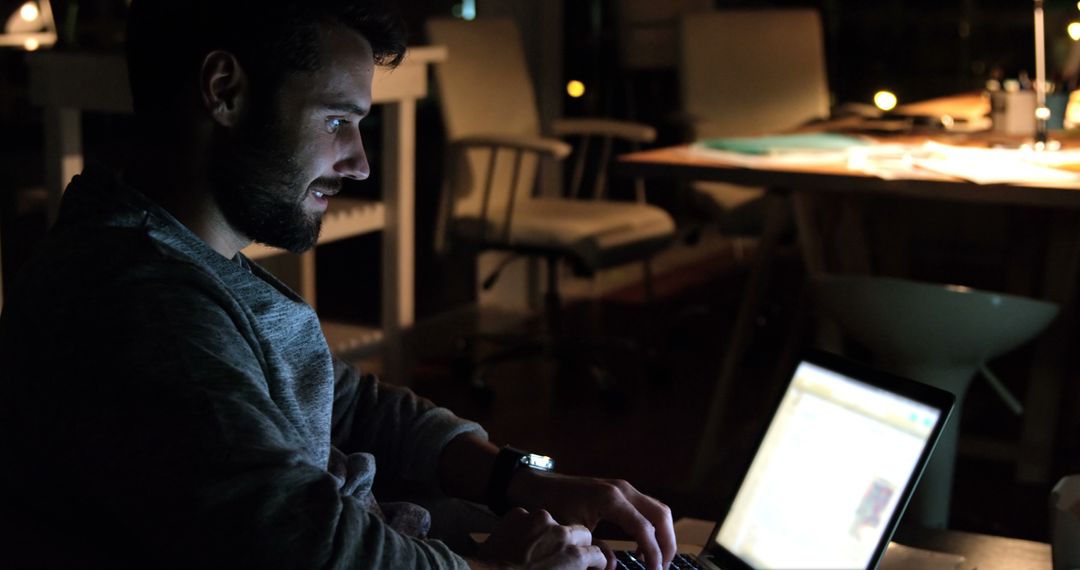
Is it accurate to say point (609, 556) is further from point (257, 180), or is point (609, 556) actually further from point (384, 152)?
point (384, 152)

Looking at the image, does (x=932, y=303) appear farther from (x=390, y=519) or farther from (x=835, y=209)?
(x=390, y=519)

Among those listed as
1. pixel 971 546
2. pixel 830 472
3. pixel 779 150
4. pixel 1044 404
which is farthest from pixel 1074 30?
pixel 830 472

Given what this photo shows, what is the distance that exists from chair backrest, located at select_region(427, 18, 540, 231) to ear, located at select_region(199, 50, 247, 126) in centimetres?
276

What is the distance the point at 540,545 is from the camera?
3.56ft

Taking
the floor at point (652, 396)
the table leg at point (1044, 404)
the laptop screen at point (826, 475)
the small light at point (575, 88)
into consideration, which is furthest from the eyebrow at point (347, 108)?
the small light at point (575, 88)

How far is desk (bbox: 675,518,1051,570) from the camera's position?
1.25 meters

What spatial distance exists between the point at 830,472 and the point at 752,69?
11.9 feet

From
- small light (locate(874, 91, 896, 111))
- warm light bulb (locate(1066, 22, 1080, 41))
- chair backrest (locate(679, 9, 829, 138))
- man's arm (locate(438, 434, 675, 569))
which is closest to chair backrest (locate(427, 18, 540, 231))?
chair backrest (locate(679, 9, 829, 138))

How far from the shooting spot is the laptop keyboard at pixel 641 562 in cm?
118

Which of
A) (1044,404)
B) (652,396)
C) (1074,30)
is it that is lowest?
(652,396)

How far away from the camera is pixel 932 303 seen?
247 cm

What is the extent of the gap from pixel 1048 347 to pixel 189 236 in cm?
275

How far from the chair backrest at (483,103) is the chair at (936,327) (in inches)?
59.1

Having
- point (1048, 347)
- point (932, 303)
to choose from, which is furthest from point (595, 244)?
point (932, 303)
